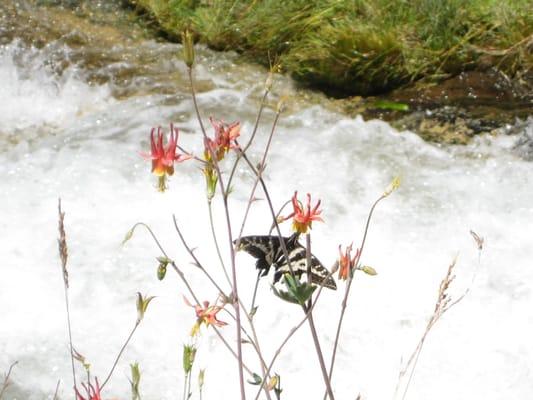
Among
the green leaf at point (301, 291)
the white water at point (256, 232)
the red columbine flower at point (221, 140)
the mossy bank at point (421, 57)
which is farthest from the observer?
the mossy bank at point (421, 57)

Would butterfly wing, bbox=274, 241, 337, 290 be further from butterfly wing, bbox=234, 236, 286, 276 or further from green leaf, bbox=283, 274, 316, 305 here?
green leaf, bbox=283, 274, 316, 305

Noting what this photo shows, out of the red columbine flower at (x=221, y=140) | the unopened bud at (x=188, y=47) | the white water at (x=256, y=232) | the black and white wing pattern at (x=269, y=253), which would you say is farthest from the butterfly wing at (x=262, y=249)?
the white water at (x=256, y=232)

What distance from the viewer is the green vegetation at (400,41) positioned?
409 cm

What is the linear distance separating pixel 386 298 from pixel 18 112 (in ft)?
6.65

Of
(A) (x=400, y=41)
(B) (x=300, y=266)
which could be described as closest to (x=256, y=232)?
(A) (x=400, y=41)

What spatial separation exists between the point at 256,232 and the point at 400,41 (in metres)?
1.32

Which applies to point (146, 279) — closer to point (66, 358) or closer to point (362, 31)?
point (66, 358)

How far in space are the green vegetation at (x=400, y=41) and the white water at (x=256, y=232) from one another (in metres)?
0.25

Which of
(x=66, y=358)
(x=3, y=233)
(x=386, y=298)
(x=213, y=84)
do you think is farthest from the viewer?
(x=213, y=84)

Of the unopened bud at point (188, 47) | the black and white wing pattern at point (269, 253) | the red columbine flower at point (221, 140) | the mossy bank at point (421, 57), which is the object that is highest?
the unopened bud at point (188, 47)

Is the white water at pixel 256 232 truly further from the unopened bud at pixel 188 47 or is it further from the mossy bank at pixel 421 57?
the unopened bud at pixel 188 47

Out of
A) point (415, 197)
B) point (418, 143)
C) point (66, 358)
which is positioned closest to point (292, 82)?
point (418, 143)

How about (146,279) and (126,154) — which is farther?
(126,154)

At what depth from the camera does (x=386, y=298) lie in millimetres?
2953
